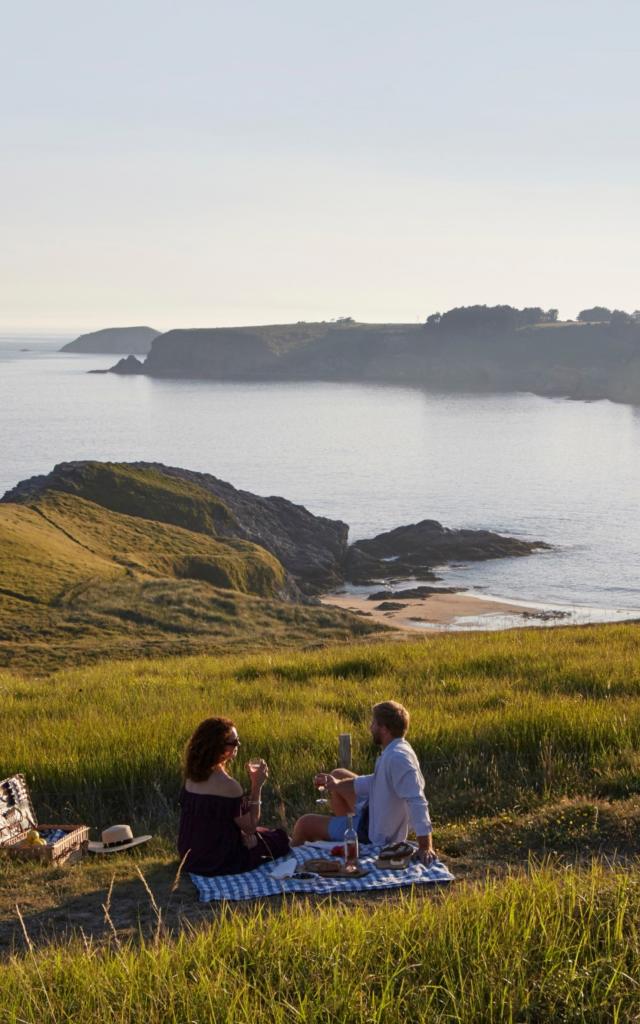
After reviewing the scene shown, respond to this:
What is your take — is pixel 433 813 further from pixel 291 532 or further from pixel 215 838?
pixel 291 532

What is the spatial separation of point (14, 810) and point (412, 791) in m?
3.14

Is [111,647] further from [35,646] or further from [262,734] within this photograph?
[262,734]

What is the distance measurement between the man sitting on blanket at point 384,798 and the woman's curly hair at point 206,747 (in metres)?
0.76

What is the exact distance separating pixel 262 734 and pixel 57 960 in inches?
242

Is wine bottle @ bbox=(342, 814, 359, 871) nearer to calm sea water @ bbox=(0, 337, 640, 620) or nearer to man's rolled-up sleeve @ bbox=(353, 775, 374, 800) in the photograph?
man's rolled-up sleeve @ bbox=(353, 775, 374, 800)

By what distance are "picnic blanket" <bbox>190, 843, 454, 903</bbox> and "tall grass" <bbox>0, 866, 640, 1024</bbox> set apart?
4.74 ft

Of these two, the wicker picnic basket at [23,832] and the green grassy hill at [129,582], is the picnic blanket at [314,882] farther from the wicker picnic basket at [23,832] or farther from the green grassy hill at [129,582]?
the green grassy hill at [129,582]

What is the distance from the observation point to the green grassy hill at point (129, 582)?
31.3 m

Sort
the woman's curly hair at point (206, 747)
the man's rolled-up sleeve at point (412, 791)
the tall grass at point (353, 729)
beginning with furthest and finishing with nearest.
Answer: the tall grass at point (353, 729) < the woman's curly hair at point (206, 747) < the man's rolled-up sleeve at point (412, 791)

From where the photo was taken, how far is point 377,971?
4.80 metres

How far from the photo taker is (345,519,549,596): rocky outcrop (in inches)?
2303

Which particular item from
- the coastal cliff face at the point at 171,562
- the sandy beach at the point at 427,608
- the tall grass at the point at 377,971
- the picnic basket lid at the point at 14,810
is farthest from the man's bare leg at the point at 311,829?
the sandy beach at the point at 427,608

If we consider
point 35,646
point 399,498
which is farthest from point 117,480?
point 399,498

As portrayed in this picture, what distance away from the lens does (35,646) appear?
2919 centimetres
